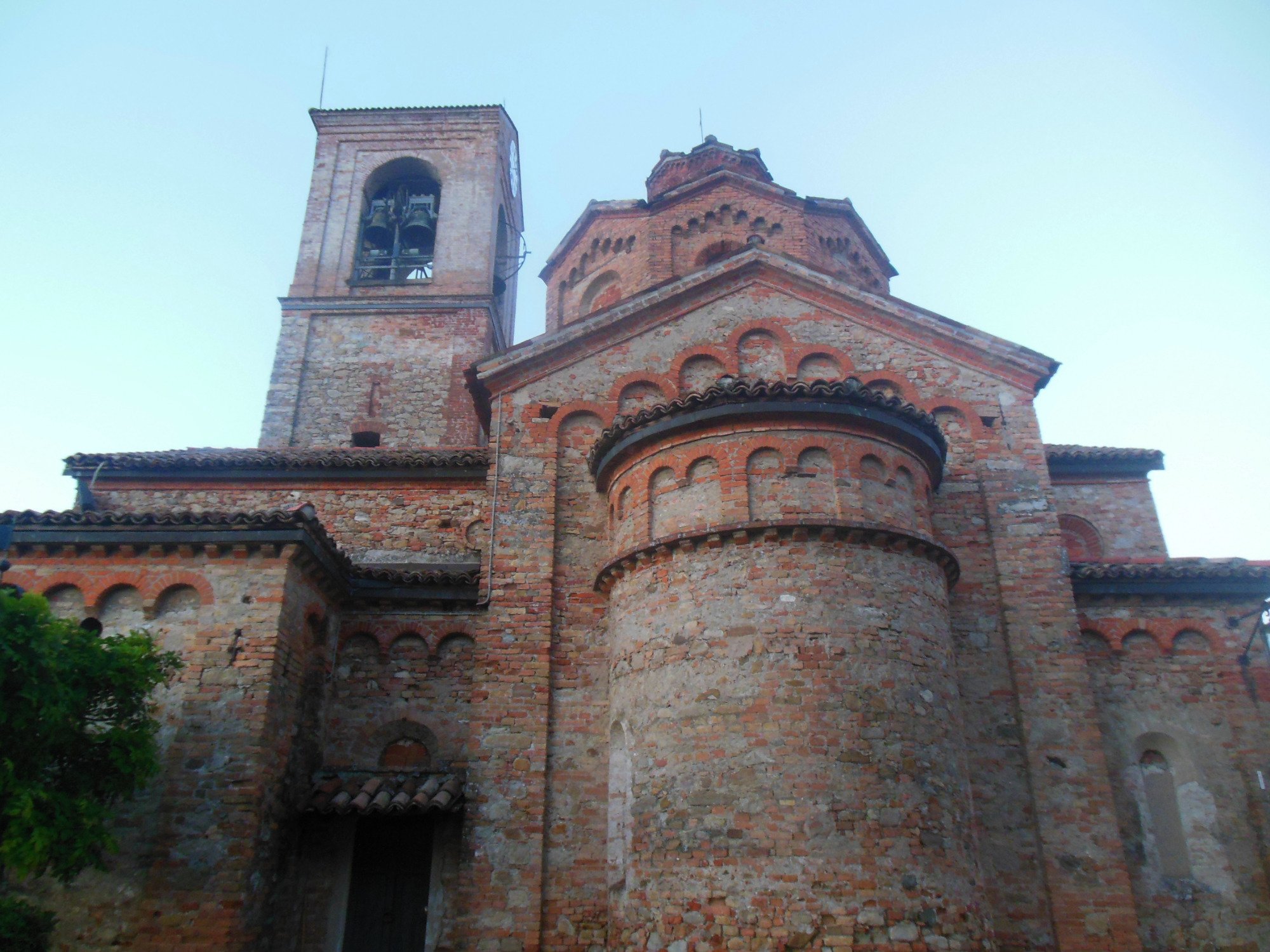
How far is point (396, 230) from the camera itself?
71.7ft

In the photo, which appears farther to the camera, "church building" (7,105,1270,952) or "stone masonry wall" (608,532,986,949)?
"church building" (7,105,1270,952)

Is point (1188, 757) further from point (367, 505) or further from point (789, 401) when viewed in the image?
point (367, 505)

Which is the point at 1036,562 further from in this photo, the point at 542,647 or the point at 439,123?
the point at 439,123

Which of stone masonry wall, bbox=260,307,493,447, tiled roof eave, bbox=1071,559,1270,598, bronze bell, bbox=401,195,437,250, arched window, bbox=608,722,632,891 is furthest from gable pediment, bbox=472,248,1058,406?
bronze bell, bbox=401,195,437,250

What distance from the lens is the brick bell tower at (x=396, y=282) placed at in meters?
19.1

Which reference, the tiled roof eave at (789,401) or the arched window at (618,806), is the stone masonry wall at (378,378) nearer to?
the tiled roof eave at (789,401)

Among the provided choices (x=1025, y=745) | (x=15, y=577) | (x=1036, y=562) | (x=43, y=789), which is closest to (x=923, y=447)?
(x=1036, y=562)

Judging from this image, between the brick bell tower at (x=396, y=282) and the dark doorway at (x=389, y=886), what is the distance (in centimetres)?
899

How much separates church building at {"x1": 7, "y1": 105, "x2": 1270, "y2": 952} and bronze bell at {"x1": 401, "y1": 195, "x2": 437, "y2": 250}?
32.4 ft

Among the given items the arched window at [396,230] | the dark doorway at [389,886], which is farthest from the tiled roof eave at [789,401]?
the arched window at [396,230]

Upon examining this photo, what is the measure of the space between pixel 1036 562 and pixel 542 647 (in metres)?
6.42

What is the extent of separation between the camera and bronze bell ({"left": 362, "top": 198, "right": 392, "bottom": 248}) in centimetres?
2191

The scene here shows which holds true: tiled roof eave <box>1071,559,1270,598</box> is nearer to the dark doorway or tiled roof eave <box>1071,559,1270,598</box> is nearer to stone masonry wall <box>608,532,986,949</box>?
stone masonry wall <box>608,532,986,949</box>

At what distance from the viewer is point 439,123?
23.3 meters
